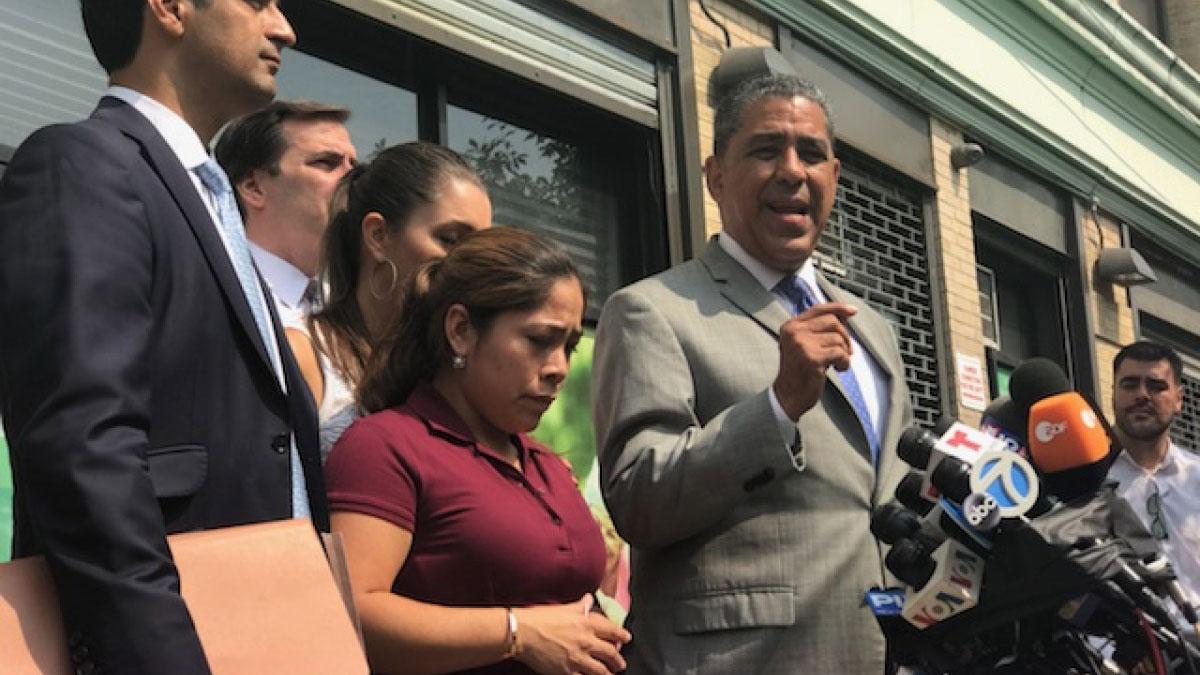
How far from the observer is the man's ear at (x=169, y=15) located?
8.05 ft

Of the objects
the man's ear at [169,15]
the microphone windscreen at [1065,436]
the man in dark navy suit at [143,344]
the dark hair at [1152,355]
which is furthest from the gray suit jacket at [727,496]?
the dark hair at [1152,355]

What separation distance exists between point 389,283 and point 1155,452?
4712 millimetres

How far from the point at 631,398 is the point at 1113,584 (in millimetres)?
1040

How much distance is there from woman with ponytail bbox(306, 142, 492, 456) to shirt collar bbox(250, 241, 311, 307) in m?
0.18

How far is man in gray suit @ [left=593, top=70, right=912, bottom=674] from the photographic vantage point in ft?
10.9

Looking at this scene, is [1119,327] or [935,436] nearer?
[935,436]

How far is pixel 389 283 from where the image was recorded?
3479 millimetres

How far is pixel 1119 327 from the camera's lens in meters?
13.3

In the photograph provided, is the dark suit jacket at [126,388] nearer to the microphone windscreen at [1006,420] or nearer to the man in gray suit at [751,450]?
the man in gray suit at [751,450]

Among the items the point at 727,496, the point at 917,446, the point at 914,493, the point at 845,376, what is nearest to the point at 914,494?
the point at 914,493

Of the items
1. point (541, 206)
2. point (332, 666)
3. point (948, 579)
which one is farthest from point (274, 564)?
point (541, 206)

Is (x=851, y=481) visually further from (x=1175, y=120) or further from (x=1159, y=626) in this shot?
(x=1175, y=120)

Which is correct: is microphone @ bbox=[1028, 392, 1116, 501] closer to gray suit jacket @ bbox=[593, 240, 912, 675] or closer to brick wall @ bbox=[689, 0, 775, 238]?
gray suit jacket @ bbox=[593, 240, 912, 675]

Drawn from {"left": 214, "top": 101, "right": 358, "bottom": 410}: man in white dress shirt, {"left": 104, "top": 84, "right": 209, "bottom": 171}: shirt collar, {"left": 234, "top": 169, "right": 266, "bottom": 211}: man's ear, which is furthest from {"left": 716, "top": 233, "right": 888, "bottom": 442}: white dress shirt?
{"left": 104, "top": 84, "right": 209, "bottom": 171}: shirt collar
